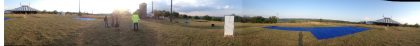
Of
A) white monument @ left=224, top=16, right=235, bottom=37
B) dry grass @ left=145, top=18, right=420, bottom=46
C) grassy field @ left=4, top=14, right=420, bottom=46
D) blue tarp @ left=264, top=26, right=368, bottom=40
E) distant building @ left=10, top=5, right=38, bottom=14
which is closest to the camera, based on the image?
distant building @ left=10, top=5, right=38, bottom=14

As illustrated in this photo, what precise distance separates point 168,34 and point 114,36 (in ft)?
1.71

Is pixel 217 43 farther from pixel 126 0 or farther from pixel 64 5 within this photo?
pixel 64 5

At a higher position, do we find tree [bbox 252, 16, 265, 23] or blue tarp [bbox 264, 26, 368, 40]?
tree [bbox 252, 16, 265, 23]

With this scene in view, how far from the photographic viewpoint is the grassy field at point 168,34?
4.58 metres

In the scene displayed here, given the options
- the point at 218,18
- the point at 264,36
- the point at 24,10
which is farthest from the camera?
the point at 264,36

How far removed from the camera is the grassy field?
180 inches

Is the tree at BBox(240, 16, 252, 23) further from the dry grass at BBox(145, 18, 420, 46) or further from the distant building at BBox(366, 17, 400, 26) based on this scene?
the distant building at BBox(366, 17, 400, 26)

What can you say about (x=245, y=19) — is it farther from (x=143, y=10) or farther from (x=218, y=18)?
(x=143, y=10)

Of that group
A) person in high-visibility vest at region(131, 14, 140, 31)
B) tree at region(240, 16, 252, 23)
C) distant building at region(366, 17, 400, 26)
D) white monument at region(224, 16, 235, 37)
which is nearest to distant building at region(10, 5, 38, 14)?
person in high-visibility vest at region(131, 14, 140, 31)

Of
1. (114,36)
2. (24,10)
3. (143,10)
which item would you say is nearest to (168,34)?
(143,10)

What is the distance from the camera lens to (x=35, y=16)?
458 centimetres

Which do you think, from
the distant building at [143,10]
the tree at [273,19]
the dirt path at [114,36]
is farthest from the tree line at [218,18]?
the dirt path at [114,36]

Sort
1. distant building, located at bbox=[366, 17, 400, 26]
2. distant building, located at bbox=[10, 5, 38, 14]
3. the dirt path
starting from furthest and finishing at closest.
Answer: distant building, located at bbox=[366, 17, 400, 26]
the dirt path
distant building, located at bbox=[10, 5, 38, 14]

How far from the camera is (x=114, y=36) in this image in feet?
16.1
